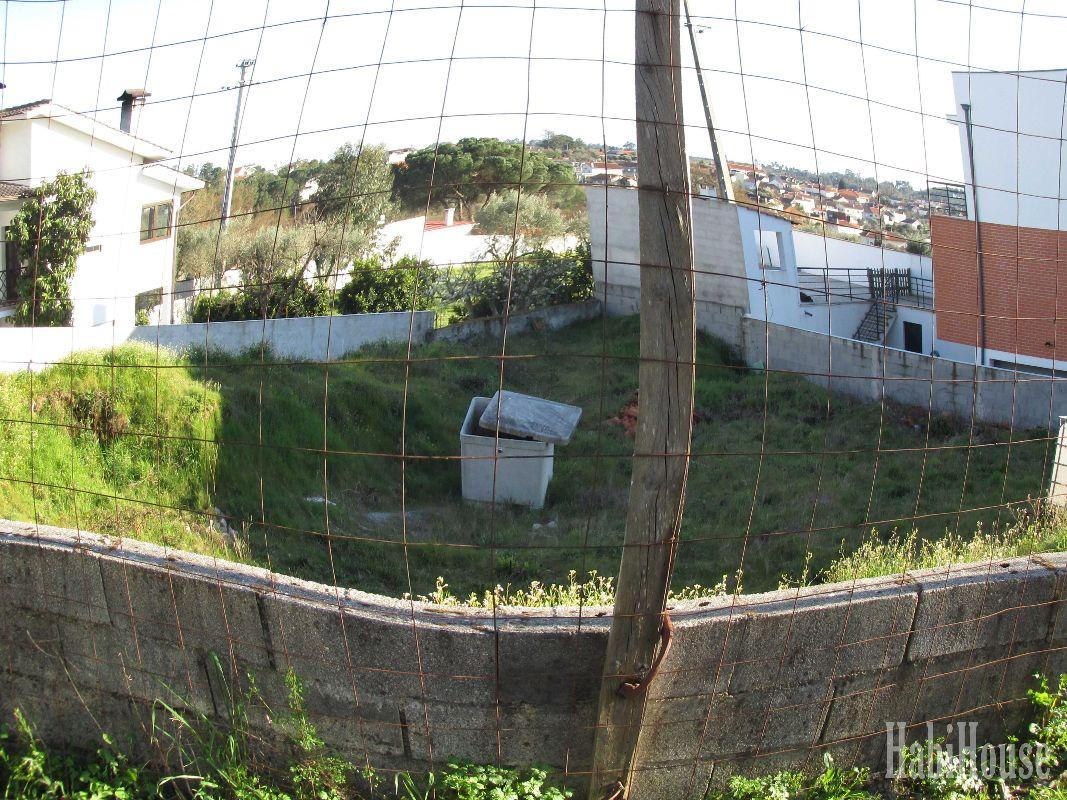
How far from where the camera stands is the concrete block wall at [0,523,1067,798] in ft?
9.37

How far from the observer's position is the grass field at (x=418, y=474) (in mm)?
7152

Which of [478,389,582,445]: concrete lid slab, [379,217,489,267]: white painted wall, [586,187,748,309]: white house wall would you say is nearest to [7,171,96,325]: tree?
[478,389,582,445]: concrete lid slab

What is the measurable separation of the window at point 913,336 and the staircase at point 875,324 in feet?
1.16

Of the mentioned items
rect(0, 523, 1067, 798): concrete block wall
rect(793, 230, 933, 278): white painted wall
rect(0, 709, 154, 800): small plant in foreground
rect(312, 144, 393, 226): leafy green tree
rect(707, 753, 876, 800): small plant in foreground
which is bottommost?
rect(0, 709, 154, 800): small plant in foreground

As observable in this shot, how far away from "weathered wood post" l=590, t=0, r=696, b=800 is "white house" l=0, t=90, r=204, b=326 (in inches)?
383

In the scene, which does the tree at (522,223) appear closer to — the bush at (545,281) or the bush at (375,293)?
the bush at (545,281)

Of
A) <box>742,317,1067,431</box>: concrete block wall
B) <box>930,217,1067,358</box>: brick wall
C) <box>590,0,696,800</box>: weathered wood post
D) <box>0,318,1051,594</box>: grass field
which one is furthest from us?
<box>930,217,1067,358</box>: brick wall

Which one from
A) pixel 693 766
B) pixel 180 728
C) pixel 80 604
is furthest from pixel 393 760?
pixel 80 604

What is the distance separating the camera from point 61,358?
33.5 feet

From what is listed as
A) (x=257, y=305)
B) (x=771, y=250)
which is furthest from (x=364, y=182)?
(x=771, y=250)

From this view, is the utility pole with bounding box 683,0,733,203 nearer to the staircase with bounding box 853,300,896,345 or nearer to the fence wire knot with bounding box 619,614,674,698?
the fence wire knot with bounding box 619,614,674,698

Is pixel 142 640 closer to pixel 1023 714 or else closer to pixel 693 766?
pixel 693 766

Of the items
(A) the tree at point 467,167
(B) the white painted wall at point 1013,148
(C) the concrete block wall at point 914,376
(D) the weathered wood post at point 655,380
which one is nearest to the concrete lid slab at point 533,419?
(C) the concrete block wall at point 914,376

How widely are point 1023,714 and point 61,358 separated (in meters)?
9.78
